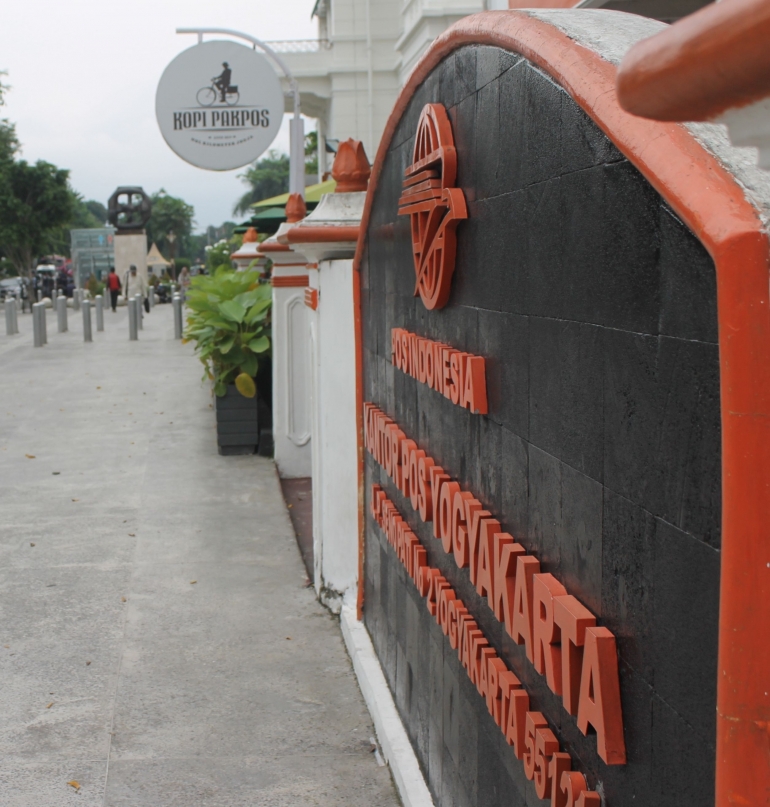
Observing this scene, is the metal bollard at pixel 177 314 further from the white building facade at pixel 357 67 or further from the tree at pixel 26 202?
the tree at pixel 26 202

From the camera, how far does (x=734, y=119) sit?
40.8 inches

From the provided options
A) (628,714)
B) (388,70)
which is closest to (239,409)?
(628,714)

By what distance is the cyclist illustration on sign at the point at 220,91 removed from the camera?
34.7 ft

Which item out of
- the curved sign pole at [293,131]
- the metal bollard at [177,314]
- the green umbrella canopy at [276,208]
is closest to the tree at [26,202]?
the metal bollard at [177,314]

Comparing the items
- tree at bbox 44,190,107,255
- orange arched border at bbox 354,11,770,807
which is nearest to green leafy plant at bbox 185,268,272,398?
orange arched border at bbox 354,11,770,807

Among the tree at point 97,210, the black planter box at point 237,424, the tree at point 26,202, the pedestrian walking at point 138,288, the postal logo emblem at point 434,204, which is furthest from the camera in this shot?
the tree at point 97,210

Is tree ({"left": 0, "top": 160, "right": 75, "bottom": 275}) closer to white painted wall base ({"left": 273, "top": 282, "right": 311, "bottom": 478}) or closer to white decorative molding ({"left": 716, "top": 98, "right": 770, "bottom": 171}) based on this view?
white painted wall base ({"left": 273, "top": 282, "right": 311, "bottom": 478})

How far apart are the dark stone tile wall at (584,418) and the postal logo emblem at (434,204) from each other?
0.05 m

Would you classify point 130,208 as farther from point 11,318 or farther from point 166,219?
point 166,219

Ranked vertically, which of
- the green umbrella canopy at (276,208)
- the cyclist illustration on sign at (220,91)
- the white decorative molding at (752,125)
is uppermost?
the cyclist illustration on sign at (220,91)

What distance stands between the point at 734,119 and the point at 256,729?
13.2 ft

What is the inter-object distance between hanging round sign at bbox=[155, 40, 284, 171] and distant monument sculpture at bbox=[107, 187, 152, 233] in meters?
31.7

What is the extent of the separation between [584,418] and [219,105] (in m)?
9.37

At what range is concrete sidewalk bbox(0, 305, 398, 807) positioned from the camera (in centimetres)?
415
